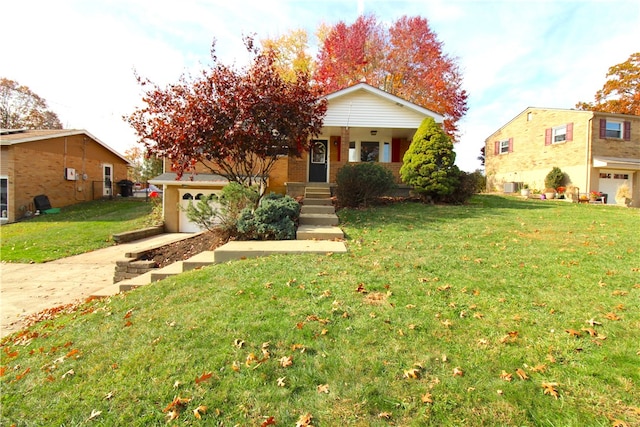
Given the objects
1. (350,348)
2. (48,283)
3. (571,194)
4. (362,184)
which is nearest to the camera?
(350,348)

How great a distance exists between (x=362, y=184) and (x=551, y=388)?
8070mm

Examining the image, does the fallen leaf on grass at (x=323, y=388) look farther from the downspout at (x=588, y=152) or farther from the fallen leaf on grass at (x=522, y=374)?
the downspout at (x=588, y=152)

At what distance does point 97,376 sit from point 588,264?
6.57m

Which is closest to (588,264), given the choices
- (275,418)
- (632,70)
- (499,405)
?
(499,405)

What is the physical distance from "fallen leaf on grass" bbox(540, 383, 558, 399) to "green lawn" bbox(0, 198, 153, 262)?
12406 mm

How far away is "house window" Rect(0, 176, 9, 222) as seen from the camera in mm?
17031

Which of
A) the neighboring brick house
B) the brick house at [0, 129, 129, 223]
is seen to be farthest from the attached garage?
the neighboring brick house

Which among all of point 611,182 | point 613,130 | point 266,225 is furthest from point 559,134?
point 266,225

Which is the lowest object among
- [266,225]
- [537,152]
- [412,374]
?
[412,374]

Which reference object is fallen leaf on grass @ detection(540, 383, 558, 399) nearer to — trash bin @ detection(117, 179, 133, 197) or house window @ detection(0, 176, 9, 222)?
house window @ detection(0, 176, 9, 222)

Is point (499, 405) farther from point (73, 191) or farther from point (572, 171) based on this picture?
point (73, 191)

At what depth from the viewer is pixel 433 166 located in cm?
1049

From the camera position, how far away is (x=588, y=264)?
495 centimetres

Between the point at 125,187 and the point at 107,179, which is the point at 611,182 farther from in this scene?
the point at 107,179
